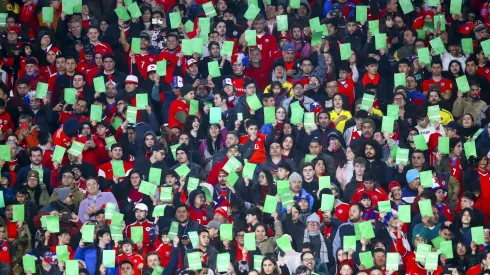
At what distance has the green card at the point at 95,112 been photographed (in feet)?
57.7

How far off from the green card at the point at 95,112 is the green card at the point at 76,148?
53 cm

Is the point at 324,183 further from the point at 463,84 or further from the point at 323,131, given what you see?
the point at 463,84

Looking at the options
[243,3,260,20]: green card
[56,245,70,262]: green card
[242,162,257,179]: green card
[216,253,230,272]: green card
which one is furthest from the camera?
[243,3,260,20]: green card

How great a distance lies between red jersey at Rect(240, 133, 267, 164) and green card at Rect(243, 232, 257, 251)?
5.07 feet

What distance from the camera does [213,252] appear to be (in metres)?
15.7

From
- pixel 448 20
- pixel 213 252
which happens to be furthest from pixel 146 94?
pixel 448 20

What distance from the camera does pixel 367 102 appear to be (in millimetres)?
17547

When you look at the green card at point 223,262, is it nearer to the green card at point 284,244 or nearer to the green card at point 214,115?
the green card at point 284,244

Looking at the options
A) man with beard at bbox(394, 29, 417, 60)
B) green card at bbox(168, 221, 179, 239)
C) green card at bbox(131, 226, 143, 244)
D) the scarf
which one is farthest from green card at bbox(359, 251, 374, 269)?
man with beard at bbox(394, 29, 417, 60)

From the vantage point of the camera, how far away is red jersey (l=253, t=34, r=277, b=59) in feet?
61.5

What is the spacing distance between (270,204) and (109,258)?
5.91 feet

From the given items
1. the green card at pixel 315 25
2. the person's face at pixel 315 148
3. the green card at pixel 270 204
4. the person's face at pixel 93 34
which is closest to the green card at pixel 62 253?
the green card at pixel 270 204

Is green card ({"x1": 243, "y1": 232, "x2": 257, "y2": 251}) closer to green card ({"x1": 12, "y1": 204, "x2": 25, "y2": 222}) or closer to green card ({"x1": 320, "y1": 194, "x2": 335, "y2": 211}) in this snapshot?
green card ({"x1": 320, "y1": 194, "x2": 335, "y2": 211})

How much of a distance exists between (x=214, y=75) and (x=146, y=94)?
0.92 m
